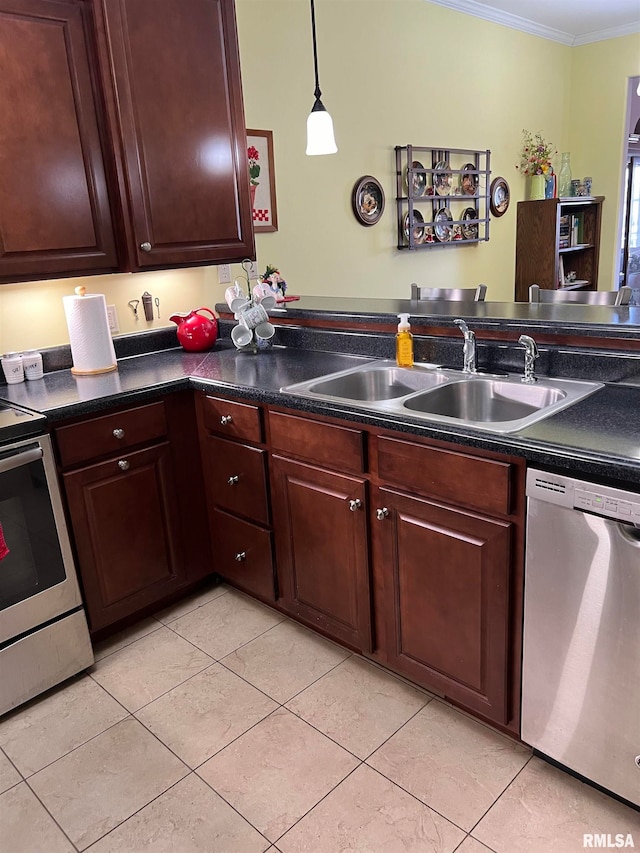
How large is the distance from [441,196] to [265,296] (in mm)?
2071

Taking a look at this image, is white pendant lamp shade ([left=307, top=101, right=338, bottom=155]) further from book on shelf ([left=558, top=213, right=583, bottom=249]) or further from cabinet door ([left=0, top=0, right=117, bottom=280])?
book on shelf ([left=558, top=213, right=583, bottom=249])

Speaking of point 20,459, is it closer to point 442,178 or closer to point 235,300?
point 235,300

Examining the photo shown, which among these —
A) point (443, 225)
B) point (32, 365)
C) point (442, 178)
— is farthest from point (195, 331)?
point (442, 178)

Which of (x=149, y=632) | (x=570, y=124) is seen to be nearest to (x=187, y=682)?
(x=149, y=632)

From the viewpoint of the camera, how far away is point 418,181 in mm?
4109

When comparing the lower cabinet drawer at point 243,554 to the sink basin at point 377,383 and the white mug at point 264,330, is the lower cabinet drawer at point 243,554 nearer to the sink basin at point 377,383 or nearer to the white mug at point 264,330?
the sink basin at point 377,383

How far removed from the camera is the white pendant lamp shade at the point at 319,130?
8.27 feet

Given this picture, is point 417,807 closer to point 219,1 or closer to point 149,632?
point 149,632

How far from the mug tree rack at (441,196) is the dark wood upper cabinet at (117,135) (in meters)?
1.62

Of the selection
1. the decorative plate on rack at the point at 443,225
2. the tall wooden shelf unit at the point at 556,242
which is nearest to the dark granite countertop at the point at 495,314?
the decorative plate on rack at the point at 443,225

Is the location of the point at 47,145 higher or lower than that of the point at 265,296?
higher

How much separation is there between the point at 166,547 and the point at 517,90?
Result: 14.1 ft

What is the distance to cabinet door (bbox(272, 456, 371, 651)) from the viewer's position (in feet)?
6.43

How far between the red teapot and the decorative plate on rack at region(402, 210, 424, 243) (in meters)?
1.71
